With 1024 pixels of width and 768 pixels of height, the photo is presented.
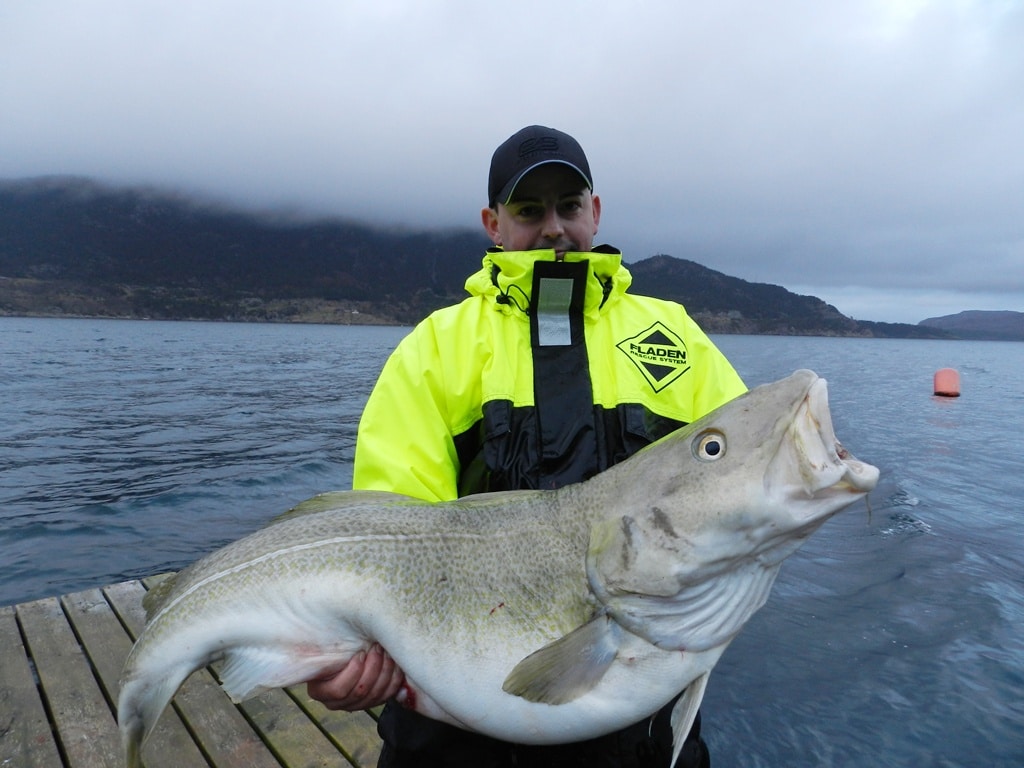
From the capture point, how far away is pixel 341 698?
2381 millimetres

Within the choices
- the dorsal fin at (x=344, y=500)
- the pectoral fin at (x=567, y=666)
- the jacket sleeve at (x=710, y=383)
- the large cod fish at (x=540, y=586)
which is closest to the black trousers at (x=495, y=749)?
the large cod fish at (x=540, y=586)

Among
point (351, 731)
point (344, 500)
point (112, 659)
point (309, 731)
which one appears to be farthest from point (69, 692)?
point (344, 500)

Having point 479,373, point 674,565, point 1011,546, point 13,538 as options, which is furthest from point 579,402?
point 13,538

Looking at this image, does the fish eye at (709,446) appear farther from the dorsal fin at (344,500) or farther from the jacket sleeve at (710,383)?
the dorsal fin at (344,500)

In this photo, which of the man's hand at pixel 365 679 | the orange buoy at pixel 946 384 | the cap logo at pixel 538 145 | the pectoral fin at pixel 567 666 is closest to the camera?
the pectoral fin at pixel 567 666

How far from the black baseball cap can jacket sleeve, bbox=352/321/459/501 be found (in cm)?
92

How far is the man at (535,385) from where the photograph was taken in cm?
266

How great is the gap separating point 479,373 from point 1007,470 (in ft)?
61.6

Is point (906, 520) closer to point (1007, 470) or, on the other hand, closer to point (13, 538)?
point (1007, 470)

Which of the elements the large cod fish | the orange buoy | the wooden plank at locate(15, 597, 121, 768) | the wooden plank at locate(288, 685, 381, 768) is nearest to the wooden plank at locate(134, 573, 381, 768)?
the wooden plank at locate(288, 685, 381, 768)

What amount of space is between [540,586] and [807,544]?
9546 millimetres

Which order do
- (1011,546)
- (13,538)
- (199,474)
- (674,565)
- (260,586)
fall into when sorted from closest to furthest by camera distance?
(674,565)
(260,586)
(1011,546)
(13,538)
(199,474)

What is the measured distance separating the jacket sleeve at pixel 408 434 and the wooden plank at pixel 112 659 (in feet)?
8.58

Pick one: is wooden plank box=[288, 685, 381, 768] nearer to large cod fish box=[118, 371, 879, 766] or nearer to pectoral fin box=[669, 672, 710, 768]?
large cod fish box=[118, 371, 879, 766]
